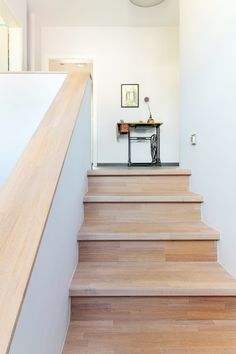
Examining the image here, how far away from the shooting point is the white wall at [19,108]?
2877 millimetres

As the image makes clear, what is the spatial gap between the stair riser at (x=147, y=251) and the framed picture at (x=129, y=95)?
4.42 meters

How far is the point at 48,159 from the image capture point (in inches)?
45.0

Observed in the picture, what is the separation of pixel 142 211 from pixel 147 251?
0.38 m

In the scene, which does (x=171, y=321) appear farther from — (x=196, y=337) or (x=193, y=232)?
(x=193, y=232)

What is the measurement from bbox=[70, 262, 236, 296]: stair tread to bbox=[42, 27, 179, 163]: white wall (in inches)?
165

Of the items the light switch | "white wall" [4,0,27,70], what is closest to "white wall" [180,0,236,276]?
the light switch

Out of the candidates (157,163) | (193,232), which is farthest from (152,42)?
(193,232)

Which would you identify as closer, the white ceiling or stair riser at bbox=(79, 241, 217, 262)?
stair riser at bbox=(79, 241, 217, 262)

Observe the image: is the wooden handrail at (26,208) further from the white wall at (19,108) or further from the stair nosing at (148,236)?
the white wall at (19,108)

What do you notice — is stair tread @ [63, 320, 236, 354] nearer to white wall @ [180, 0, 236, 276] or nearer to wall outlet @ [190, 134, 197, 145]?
white wall @ [180, 0, 236, 276]

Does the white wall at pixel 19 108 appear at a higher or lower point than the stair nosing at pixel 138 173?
higher

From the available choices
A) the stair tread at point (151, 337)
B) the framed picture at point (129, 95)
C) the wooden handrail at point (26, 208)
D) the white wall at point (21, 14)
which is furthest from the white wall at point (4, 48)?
the stair tread at point (151, 337)

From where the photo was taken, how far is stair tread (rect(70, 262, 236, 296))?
55.9 inches

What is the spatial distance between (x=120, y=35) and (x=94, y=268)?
5227 millimetres
